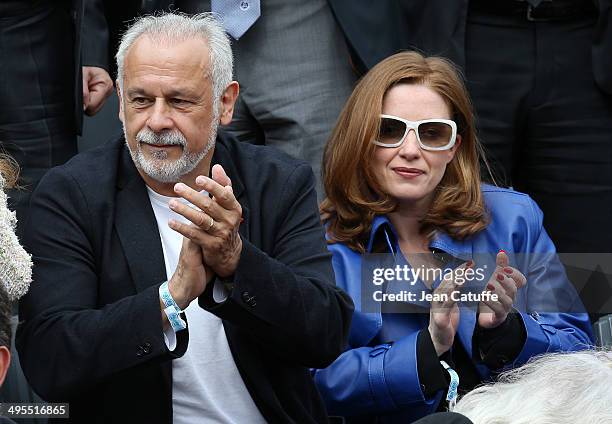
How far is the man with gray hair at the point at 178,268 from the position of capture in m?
3.43

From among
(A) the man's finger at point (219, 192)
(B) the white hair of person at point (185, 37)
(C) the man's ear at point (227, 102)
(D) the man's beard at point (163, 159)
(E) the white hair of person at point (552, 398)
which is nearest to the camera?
(E) the white hair of person at point (552, 398)

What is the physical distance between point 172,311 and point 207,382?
35 centimetres

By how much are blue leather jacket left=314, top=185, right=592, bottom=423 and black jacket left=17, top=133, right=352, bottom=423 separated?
0.99 feet

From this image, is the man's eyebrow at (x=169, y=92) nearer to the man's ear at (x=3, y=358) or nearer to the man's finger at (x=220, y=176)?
the man's finger at (x=220, y=176)

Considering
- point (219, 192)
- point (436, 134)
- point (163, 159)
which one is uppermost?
point (219, 192)

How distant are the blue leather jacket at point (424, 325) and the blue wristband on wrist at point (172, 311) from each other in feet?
2.71

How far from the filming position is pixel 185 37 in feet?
12.8

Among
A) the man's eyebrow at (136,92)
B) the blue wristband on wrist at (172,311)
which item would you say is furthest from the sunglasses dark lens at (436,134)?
the blue wristband on wrist at (172,311)

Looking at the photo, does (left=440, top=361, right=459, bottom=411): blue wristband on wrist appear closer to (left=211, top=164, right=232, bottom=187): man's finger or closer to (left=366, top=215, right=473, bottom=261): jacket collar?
(left=366, top=215, right=473, bottom=261): jacket collar

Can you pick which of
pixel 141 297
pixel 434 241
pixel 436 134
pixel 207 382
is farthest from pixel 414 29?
pixel 141 297

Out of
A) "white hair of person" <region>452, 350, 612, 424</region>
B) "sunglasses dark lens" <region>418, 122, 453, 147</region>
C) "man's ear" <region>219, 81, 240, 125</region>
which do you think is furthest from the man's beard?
"white hair of person" <region>452, 350, 612, 424</region>

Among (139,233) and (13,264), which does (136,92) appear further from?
(13,264)

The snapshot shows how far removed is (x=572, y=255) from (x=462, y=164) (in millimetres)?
713

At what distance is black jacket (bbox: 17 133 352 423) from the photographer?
345 cm
